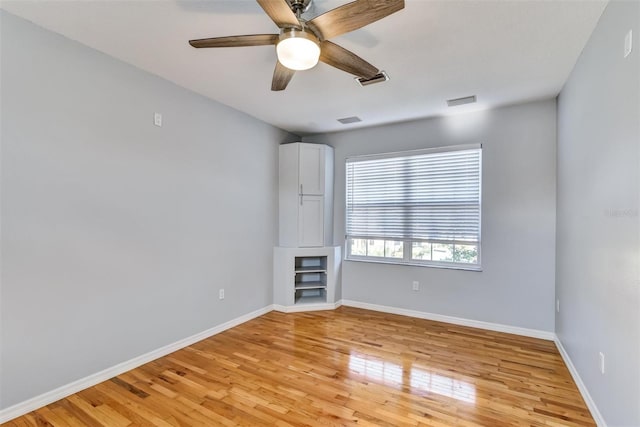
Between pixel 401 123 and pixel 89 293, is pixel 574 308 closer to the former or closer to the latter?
pixel 401 123

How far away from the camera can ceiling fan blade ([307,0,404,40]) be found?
1.42 meters

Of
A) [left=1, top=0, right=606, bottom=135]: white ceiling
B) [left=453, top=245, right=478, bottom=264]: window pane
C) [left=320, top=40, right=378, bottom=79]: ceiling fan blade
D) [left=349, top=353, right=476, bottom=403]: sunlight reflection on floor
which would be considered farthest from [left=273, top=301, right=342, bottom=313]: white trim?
[left=320, top=40, right=378, bottom=79]: ceiling fan blade

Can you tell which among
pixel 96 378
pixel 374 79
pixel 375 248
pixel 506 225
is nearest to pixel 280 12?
pixel 374 79

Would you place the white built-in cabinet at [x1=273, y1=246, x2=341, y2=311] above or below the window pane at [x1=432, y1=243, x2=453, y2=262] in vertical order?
below

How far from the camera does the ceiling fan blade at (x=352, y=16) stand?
4.65 feet

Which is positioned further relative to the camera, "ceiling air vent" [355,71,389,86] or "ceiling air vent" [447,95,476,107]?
"ceiling air vent" [447,95,476,107]

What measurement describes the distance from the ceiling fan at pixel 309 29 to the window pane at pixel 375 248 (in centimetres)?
286

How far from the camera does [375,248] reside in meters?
4.43

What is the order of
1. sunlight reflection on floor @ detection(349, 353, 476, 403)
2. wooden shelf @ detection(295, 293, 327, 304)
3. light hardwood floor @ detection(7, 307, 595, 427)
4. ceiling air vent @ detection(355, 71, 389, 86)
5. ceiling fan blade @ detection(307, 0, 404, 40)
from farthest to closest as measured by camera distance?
wooden shelf @ detection(295, 293, 327, 304), ceiling air vent @ detection(355, 71, 389, 86), sunlight reflection on floor @ detection(349, 353, 476, 403), light hardwood floor @ detection(7, 307, 595, 427), ceiling fan blade @ detection(307, 0, 404, 40)

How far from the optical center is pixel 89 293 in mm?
2402

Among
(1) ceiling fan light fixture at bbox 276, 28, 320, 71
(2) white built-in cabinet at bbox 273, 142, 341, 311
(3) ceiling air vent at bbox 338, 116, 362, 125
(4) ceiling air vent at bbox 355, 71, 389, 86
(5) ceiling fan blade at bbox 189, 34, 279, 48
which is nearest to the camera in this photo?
(1) ceiling fan light fixture at bbox 276, 28, 320, 71

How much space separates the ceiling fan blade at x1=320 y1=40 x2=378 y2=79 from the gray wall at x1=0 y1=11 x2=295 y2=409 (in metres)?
1.86

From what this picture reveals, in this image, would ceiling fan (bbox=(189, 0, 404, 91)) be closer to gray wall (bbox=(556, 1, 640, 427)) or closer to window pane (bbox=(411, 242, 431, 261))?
gray wall (bbox=(556, 1, 640, 427))

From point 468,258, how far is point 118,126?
3936mm
